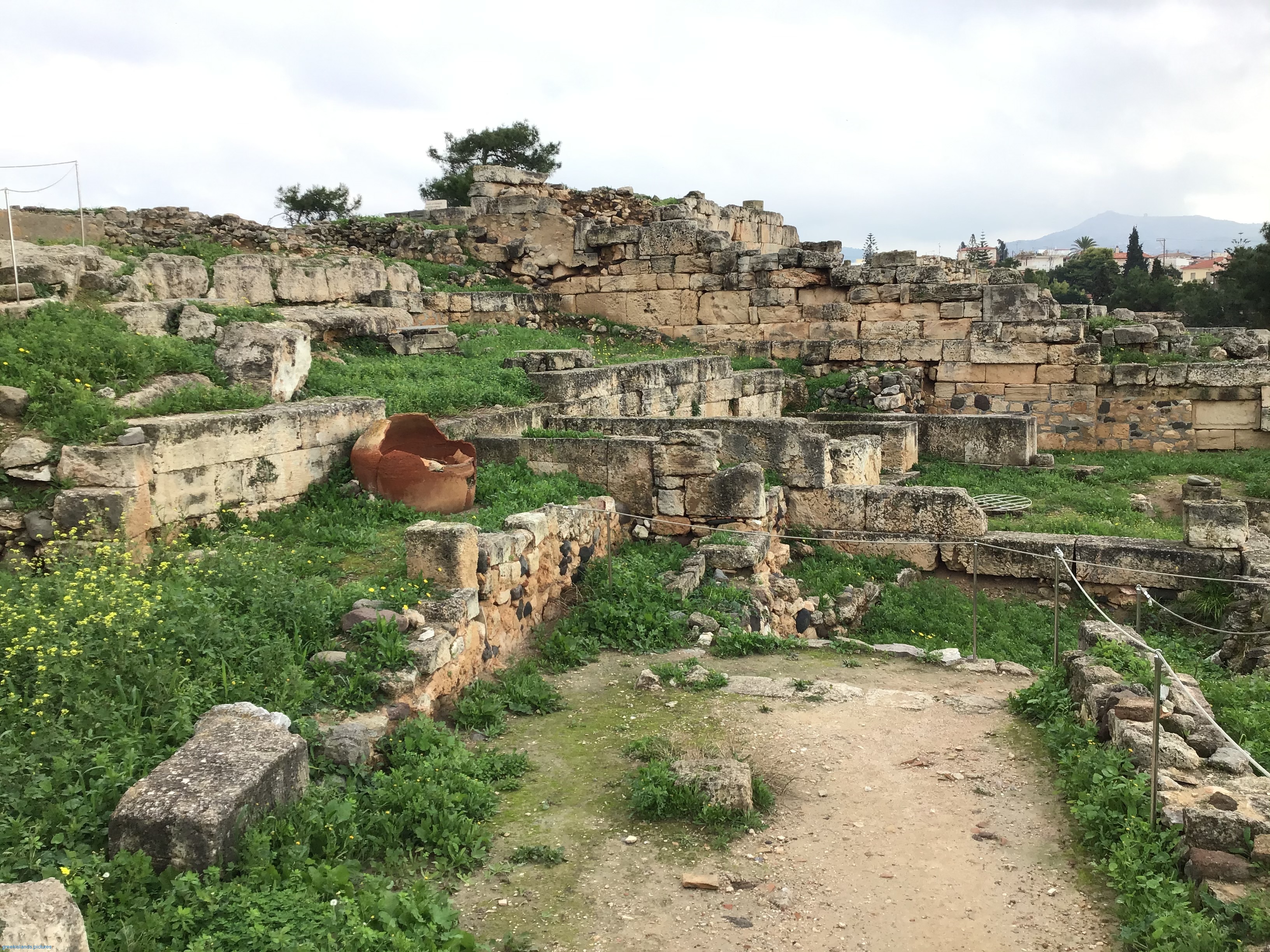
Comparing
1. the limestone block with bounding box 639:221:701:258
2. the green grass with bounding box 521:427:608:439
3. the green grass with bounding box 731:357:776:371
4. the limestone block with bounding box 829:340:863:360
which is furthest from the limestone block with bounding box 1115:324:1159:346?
the green grass with bounding box 521:427:608:439

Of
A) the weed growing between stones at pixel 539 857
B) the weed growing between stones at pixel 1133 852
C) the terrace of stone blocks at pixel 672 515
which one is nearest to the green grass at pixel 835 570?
the terrace of stone blocks at pixel 672 515

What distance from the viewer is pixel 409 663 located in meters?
5.88

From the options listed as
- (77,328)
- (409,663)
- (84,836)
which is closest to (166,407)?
(77,328)

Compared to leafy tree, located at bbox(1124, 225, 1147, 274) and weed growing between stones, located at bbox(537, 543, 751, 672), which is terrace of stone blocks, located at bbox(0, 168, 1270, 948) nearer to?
weed growing between stones, located at bbox(537, 543, 751, 672)

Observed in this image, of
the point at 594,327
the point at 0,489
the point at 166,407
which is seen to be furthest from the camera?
the point at 594,327

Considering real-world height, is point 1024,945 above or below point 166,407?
below

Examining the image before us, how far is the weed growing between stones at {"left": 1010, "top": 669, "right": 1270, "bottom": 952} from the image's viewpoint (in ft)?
12.5

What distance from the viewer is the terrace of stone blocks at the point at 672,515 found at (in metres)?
5.07

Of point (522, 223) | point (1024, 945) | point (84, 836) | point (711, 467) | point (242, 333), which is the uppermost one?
point (522, 223)

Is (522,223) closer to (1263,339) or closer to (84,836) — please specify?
(1263,339)

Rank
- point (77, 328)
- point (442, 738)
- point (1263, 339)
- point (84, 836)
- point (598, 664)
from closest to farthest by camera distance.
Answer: point (84, 836) → point (442, 738) → point (598, 664) → point (77, 328) → point (1263, 339)

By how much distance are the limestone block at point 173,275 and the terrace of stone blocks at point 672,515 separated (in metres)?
0.05

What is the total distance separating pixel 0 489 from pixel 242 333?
10.5ft

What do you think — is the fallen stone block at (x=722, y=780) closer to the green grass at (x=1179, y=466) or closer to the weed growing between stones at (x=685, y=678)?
the weed growing between stones at (x=685, y=678)
